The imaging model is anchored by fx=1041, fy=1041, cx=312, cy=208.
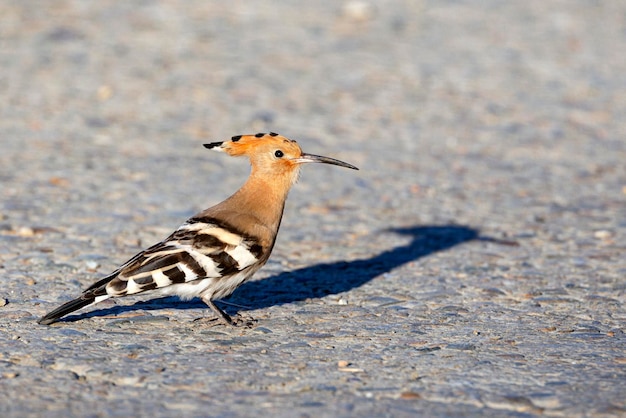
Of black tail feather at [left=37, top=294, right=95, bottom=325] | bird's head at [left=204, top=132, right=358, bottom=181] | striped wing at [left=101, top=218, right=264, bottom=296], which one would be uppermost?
bird's head at [left=204, top=132, right=358, bottom=181]

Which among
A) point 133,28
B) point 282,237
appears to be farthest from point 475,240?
point 133,28

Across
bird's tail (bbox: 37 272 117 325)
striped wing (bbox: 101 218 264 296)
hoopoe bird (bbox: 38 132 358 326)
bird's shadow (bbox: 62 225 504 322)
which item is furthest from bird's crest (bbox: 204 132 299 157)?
bird's tail (bbox: 37 272 117 325)

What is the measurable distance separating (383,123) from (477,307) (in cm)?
462

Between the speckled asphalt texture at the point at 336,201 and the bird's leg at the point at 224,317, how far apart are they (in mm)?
69

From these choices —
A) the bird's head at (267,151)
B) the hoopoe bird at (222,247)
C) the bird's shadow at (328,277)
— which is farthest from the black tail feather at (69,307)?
the bird's head at (267,151)

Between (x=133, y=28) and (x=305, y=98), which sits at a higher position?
(x=133, y=28)

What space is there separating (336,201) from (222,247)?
2828 millimetres

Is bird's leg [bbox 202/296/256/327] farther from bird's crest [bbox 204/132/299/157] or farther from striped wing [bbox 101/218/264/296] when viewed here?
bird's crest [bbox 204/132/299/157]

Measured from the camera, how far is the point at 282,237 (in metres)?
7.10

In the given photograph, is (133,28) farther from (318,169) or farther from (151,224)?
(151,224)

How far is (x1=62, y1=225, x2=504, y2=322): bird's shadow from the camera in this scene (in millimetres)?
5715

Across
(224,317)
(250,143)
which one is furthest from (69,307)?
(250,143)

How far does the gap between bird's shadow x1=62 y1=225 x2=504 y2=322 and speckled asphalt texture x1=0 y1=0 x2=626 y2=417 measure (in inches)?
0.9

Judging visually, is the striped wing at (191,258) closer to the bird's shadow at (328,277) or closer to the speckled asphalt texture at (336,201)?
the speckled asphalt texture at (336,201)
